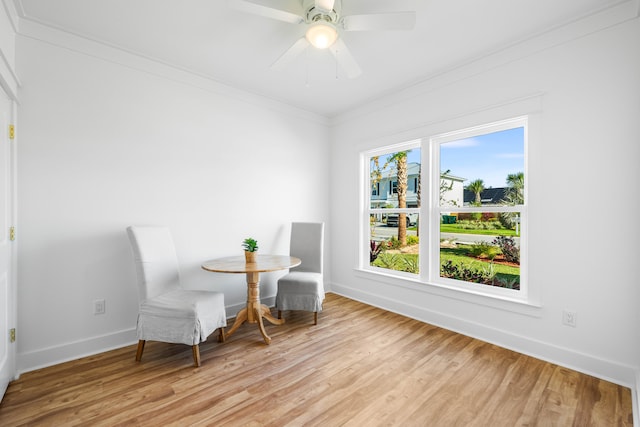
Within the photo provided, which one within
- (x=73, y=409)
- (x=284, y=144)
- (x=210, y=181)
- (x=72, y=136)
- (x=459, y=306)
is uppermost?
(x=284, y=144)

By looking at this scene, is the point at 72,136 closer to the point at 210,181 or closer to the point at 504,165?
the point at 210,181

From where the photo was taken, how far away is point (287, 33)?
2.43 meters

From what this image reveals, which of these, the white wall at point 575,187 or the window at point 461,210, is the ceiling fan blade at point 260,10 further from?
the window at point 461,210

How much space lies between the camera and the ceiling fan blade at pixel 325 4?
182 centimetres

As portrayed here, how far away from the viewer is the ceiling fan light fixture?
77.5 inches

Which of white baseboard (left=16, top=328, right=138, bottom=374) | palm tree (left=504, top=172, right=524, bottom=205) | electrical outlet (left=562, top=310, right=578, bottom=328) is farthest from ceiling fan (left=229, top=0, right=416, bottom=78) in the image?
white baseboard (left=16, top=328, right=138, bottom=374)

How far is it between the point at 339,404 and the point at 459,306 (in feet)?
5.69

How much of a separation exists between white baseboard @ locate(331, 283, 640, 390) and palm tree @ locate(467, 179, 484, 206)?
121 cm

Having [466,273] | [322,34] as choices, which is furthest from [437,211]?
[322,34]

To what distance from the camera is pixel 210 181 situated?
3213 millimetres

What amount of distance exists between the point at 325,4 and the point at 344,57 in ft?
1.49

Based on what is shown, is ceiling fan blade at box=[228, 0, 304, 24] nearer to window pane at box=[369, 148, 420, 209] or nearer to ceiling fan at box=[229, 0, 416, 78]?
ceiling fan at box=[229, 0, 416, 78]

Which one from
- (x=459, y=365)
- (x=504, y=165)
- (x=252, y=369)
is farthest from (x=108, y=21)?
(x=459, y=365)

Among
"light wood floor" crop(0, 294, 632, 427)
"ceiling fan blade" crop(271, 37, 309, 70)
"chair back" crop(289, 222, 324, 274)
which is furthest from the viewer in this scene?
"chair back" crop(289, 222, 324, 274)
